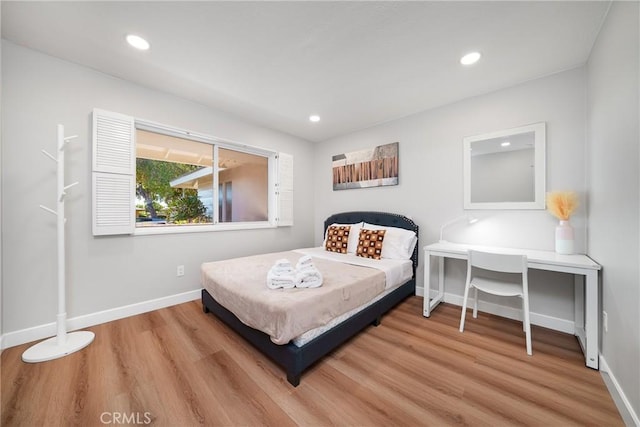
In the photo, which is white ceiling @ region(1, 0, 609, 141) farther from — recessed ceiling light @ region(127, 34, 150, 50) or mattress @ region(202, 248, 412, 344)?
mattress @ region(202, 248, 412, 344)

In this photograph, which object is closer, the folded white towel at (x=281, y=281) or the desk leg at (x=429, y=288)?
the folded white towel at (x=281, y=281)

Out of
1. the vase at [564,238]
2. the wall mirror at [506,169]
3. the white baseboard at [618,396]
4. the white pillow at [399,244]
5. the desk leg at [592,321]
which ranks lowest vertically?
the white baseboard at [618,396]

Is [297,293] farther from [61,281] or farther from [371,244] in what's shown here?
[61,281]

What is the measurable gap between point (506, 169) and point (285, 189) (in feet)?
9.60

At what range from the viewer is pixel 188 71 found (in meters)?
2.22

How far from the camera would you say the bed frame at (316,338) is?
153cm

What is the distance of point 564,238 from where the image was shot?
205 cm

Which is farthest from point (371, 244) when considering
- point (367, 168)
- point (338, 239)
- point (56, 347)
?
point (56, 347)

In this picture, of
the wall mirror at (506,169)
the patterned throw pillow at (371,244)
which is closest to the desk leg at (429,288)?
the patterned throw pillow at (371,244)

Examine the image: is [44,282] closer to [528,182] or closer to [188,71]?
[188,71]

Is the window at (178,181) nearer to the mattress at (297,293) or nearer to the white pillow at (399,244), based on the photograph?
the mattress at (297,293)

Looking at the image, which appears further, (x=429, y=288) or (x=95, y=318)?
(x=429, y=288)

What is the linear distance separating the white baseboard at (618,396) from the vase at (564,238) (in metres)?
0.81

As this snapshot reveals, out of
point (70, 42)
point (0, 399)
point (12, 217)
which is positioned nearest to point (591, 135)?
point (70, 42)
